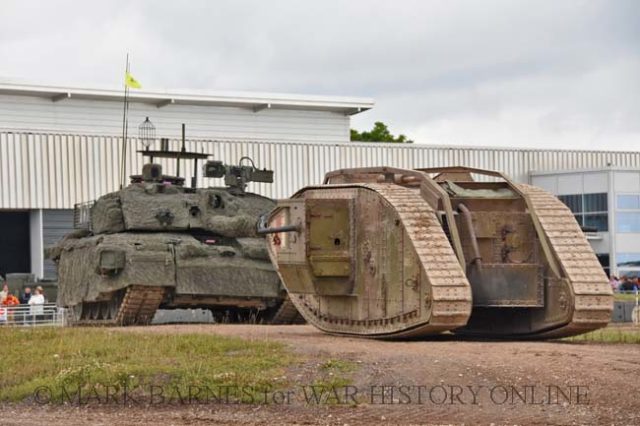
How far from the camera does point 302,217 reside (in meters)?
18.9

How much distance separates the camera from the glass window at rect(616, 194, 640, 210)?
52656 mm

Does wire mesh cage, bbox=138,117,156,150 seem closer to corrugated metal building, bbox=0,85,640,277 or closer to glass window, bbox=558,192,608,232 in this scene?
corrugated metal building, bbox=0,85,640,277

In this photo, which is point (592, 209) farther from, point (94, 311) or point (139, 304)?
point (139, 304)

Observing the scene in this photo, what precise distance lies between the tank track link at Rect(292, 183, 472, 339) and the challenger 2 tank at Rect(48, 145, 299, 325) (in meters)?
6.92

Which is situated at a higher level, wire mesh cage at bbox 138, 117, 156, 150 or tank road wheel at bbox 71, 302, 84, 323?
wire mesh cage at bbox 138, 117, 156, 150

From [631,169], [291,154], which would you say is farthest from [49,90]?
[631,169]

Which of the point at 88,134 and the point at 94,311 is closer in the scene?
the point at 94,311

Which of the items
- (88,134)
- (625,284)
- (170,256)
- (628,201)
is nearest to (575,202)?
(628,201)

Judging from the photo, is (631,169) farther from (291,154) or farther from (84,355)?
(84,355)

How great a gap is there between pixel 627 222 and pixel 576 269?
36.3m

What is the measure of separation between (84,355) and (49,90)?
3700cm

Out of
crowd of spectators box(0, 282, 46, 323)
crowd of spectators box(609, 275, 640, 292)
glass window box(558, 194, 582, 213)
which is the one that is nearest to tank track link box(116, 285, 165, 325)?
crowd of spectators box(0, 282, 46, 323)

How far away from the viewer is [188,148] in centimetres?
5044

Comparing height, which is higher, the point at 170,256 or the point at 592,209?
the point at 592,209
